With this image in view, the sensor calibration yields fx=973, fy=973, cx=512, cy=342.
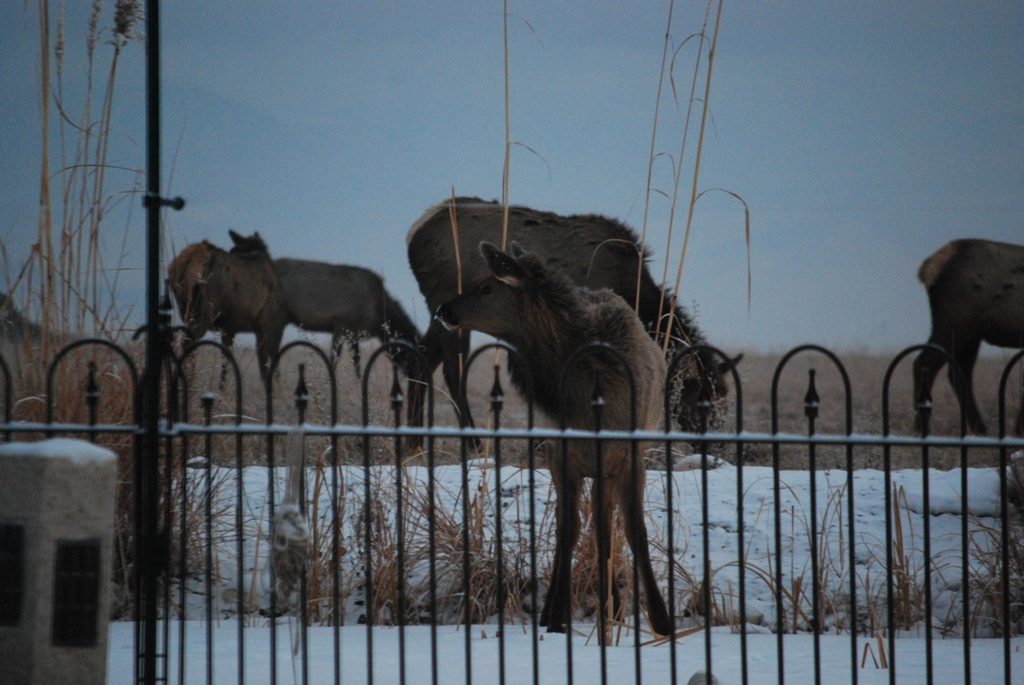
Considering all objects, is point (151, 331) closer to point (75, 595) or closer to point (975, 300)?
point (75, 595)

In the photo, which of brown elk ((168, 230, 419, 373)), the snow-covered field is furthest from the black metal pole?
brown elk ((168, 230, 419, 373))

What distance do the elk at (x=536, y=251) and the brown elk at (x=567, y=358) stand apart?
2140mm

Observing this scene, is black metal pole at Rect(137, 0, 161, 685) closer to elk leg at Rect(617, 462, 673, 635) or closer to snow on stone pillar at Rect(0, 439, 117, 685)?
snow on stone pillar at Rect(0, 439, 117, 685)

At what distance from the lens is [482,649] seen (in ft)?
11.1

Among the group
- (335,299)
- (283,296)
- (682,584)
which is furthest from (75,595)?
(335,299)

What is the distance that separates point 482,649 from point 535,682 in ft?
2.64

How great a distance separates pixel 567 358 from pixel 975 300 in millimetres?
4968

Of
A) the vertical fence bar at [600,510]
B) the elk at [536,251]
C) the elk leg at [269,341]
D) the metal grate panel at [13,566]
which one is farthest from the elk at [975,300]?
the metal grate panel at [13,566]

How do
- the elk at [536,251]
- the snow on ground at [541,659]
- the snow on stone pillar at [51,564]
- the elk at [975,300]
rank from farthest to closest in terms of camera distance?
1. the elk at [975,300]
2. the elk at [536,251]
3. the snow on ground at [541,659]
4. the snow on stone pillar at [51,564]

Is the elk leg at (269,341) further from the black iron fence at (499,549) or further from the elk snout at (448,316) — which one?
the elk snout at (448,316)

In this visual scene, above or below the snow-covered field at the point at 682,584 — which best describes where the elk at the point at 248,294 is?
above

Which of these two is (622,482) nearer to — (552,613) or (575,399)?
(575,399)

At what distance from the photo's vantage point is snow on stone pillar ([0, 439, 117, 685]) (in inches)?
91.4

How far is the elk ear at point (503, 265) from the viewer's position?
3330 millimetres
